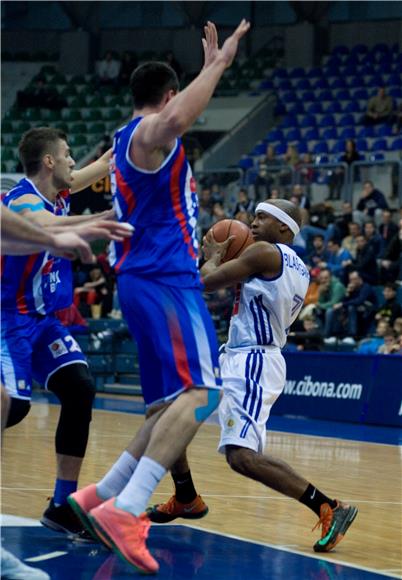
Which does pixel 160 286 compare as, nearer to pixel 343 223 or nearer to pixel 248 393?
pixel 248 393

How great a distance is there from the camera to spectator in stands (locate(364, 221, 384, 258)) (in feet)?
58.4

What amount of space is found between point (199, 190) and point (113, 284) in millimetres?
2591

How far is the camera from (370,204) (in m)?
18.6

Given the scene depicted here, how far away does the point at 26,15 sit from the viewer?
34562 millimetres

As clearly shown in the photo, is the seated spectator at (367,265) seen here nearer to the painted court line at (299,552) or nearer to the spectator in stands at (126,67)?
the painted court line at (299,552)

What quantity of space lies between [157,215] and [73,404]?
1405mm

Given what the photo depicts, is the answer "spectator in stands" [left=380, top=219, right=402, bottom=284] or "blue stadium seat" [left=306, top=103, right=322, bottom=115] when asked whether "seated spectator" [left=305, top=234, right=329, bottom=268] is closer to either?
"spectator in stands" [left=380, top=219, right=402, bottom=284]

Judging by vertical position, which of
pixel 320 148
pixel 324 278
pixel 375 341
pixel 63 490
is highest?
pixel 320 148

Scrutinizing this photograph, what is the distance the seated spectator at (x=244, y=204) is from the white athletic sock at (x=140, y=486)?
1497 cm

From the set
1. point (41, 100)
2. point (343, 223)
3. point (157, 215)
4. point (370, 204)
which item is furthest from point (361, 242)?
point (41, 100)

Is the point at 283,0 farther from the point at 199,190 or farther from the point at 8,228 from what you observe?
the point at 8,228

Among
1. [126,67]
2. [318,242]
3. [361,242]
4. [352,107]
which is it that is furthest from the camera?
[126,67]

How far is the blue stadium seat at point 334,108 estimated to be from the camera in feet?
89.8

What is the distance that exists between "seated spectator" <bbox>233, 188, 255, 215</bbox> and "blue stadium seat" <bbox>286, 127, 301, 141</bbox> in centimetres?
666
